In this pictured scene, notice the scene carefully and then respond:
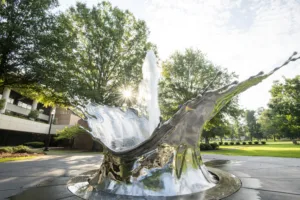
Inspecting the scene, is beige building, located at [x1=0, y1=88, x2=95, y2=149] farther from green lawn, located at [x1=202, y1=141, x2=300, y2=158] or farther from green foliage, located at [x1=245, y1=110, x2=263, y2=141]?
green foliage, located at [x1=245, y1=110, x2=263, y2=141]

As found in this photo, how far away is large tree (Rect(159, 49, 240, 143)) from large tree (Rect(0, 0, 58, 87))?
17.4 m

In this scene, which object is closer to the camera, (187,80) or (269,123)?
(187,80)

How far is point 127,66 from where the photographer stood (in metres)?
21.1

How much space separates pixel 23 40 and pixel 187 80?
20.5 meters

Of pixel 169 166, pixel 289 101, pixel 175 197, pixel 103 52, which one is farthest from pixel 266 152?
pixel 289 101

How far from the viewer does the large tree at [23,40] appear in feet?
44.4

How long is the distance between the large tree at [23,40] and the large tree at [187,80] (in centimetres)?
1740

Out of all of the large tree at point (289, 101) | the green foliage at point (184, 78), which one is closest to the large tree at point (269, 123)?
the large tree at point (289, 101)

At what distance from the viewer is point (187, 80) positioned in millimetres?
27344

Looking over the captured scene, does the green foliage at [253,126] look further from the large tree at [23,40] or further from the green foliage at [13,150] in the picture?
the large tree at [23,40]

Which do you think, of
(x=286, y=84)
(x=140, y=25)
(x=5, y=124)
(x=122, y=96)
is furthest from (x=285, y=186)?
(x=286, y=84)

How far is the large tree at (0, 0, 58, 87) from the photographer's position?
1352cm

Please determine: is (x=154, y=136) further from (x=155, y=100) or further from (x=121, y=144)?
(x=155, y=100)

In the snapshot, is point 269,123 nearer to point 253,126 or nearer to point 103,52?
point 253,126
